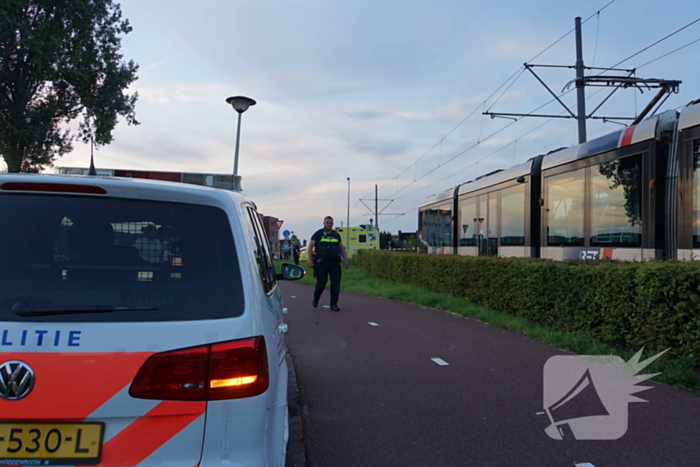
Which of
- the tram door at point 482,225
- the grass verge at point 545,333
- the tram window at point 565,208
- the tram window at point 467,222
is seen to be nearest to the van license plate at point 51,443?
the grass verge at point 545,333

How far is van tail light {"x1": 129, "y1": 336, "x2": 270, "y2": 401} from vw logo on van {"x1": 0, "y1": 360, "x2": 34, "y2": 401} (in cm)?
34

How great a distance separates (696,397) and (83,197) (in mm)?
5062

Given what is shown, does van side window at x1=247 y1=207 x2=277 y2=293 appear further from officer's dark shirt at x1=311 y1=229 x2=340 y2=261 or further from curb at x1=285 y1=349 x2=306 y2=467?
officer's dark shirt at x1=311 y1=229 x2=340 y2=261

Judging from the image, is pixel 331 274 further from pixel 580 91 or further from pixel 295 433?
pixel 580 91

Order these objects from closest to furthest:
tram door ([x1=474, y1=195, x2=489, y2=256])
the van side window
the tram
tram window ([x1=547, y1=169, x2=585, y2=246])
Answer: the van side window
the tram
tram window ([x1=547, y1=169, x2=585, y2=246])
tram door ([x1=474, y1=195, x2=489, y2=256])

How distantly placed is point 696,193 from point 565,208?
3.34 meters

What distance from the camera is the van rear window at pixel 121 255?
2.04m

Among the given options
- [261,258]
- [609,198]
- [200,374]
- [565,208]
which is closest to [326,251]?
[565,208]

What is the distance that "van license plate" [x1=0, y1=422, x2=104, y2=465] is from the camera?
180 centimetres

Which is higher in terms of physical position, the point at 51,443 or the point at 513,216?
the point at 513,216

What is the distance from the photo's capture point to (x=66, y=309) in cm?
192

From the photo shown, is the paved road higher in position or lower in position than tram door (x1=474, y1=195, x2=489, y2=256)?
lower

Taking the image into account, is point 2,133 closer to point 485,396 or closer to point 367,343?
point 367,343

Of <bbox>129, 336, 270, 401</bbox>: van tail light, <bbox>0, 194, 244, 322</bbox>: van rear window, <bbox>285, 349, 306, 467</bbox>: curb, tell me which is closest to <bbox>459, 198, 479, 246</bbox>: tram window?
<bbox>285, 349, 306, 467</bbox>: curb
